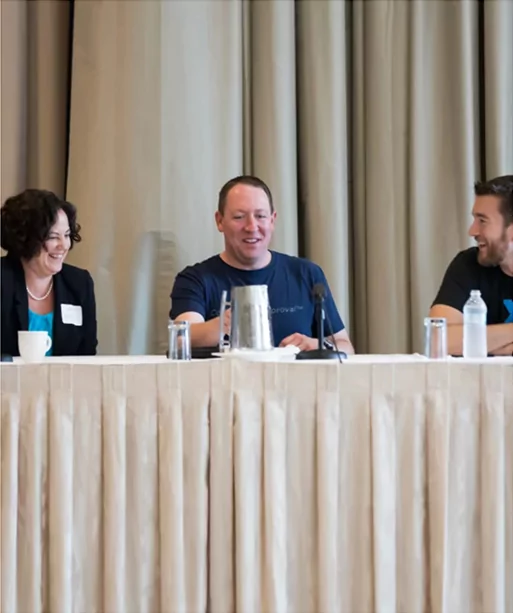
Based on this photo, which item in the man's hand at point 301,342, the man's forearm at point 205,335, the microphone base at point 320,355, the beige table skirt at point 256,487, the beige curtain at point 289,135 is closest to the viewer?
the beige table skirt at point 256,487

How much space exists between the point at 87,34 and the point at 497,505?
1944mm

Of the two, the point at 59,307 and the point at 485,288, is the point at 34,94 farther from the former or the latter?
the point at 485,288

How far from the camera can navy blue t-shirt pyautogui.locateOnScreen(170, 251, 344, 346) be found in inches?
85.6

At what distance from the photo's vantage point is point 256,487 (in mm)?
1407

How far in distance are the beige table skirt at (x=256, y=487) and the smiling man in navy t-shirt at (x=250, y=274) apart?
707 millimetres

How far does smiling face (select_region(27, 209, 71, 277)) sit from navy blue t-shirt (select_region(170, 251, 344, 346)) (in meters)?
0.35

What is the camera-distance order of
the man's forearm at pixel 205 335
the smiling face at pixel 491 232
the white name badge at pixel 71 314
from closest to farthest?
the man's forearm at pixel 205 335
the smiling face at pixel 491 232
the white name badge at pixel 71 314

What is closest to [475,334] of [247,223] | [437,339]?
[437,339]

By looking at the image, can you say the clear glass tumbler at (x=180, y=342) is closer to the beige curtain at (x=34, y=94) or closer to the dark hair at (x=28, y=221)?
the dark hair at (x=28, y=221)

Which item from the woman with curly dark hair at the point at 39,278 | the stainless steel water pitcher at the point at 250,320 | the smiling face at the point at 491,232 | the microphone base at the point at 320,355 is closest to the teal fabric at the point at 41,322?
the woman with curly dark hair at the point at 39,278

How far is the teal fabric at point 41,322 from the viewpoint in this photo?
7.13 ft

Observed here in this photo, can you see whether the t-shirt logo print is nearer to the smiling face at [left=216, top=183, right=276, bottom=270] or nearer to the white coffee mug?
the smiling face at [left=216, top=183, right=276, bottom=270]

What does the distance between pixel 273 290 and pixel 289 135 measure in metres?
0.60

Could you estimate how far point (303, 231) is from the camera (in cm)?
259
